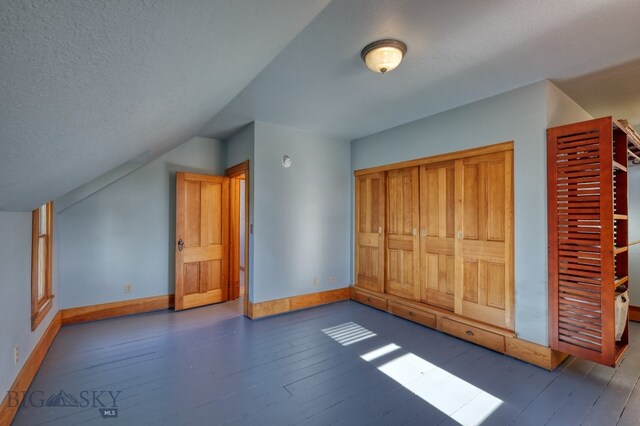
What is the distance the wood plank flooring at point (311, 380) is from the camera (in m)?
1.90

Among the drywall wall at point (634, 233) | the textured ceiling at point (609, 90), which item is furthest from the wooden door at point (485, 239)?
the drywall wall at point (634, 233)

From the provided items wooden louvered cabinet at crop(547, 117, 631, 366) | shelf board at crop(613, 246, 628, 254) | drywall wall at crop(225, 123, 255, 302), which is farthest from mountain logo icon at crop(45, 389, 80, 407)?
shelf board at crop(613, 246, 628, 254)

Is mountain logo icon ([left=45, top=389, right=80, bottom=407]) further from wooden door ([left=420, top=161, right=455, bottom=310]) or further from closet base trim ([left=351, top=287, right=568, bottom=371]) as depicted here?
wooden door ([left=420, top=161, right=455, bottom=310])

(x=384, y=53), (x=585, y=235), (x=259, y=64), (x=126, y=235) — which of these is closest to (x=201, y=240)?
(x=126, y=235)

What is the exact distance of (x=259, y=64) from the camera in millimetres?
1913

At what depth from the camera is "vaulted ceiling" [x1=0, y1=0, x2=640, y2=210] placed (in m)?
0.74

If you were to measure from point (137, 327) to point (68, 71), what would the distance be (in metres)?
3.37

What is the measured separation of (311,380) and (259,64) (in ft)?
7.77

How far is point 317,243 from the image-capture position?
4270 mm

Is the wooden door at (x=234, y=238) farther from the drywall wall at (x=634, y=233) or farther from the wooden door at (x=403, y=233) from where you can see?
the drywall wall at (x=634, y=233)

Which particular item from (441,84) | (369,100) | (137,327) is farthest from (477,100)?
(137,327)

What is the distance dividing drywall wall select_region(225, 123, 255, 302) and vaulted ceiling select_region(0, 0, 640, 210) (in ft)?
1.25

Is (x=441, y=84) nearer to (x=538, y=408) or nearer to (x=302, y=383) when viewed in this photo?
(x=538, y=408)

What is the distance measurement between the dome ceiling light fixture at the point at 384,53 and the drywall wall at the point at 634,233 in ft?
12.4
